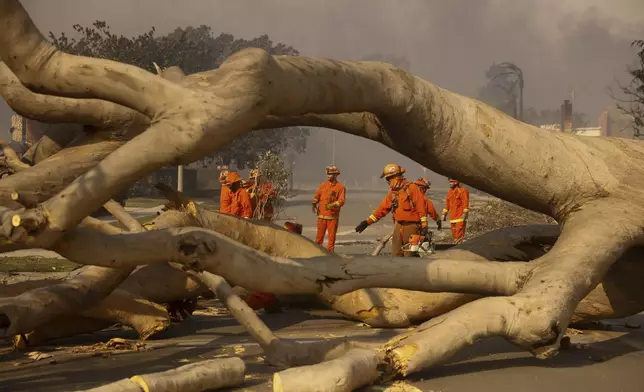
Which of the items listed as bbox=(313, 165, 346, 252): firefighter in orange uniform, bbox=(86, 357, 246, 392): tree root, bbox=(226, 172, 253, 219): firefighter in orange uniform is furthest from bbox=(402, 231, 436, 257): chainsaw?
bbox=(86, 357, 246, 392): tree root

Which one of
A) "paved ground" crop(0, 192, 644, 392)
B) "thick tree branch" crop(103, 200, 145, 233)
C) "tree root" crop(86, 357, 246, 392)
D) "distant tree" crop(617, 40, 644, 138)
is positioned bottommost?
"paved ground" crop(0, 192, 644, 392)

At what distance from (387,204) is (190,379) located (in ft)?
31.1

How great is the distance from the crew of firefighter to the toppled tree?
5.46 meters

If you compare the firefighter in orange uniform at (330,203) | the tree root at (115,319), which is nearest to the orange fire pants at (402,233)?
the firefighter in orange uniform at (330,203)

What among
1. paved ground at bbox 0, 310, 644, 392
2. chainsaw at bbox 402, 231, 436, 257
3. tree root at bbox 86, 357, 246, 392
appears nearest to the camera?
tree root at bbox 86, 357, 246, 392

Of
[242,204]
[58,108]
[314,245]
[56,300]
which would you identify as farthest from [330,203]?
[58,108]

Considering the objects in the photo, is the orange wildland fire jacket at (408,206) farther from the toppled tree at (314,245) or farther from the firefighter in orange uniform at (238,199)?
the toppled tree at (314,245)

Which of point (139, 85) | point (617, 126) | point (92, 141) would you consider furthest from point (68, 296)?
point (617, 126)

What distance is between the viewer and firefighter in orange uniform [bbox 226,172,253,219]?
57.1 ft

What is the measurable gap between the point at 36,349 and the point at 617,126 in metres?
134

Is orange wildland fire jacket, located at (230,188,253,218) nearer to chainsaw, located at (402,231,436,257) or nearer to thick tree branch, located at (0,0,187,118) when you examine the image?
chainsaw, located at (402,231,436,257)

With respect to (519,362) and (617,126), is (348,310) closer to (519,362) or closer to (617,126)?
(519,362)

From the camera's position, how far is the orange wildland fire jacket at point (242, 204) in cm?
1738

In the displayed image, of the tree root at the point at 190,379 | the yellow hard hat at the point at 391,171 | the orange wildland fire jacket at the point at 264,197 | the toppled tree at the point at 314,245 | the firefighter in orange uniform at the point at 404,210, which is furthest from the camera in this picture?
the orange wildland fire jacket at the point at 264,197
